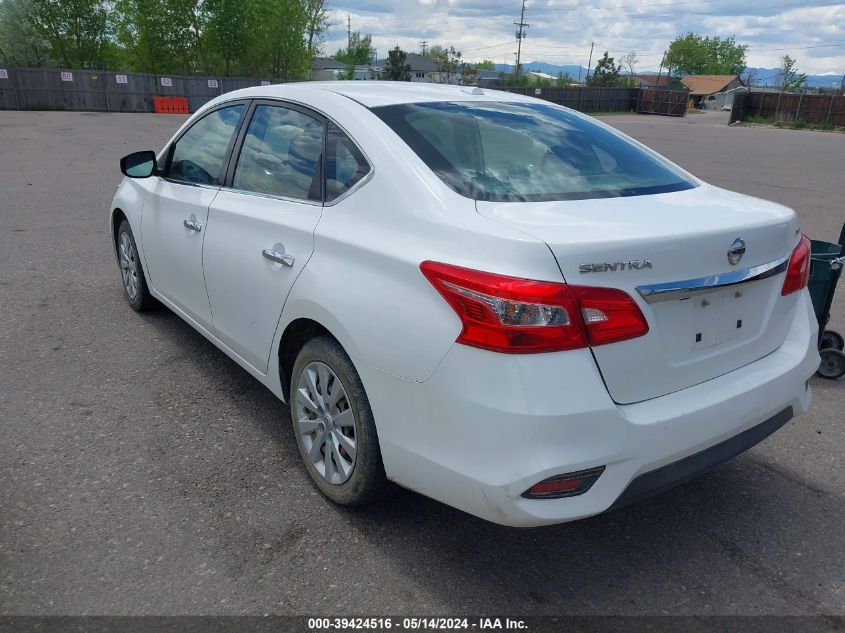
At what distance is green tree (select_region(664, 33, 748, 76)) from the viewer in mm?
133375

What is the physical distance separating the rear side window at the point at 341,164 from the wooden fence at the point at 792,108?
4467 cm

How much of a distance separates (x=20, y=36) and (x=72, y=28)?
3.50 meters

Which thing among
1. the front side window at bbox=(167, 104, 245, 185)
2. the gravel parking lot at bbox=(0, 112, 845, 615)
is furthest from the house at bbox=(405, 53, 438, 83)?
the gravel parking lot at bbox=(0, 112, 845, 615)

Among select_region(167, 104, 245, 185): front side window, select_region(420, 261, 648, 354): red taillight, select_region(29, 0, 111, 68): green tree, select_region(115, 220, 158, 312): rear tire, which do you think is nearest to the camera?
select_region(420, 261, 648, 354): red taillight

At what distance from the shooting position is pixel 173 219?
400 centimetres

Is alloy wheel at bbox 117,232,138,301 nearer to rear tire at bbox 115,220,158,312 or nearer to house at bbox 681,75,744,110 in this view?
rear tire at bbox 115,220,158,312

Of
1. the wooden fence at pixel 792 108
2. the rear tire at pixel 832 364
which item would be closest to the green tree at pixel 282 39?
the wooden fence at pixel 792 108

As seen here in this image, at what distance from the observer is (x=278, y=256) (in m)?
2.92

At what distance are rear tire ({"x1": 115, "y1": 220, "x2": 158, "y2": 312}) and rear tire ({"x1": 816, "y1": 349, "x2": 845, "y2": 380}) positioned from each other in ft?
15.0

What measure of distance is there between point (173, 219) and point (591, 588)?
3026 millimetres

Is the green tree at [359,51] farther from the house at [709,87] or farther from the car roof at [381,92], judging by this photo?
the car roof at [381,92]

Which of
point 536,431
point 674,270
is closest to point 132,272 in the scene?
point 536,431

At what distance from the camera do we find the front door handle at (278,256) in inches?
112

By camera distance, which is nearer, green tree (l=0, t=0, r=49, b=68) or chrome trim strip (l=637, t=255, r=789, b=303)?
chrome trim strip (l=637, t=255, r=789, b=303)
